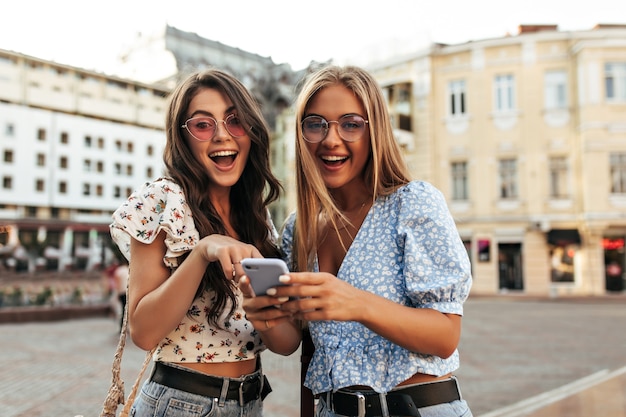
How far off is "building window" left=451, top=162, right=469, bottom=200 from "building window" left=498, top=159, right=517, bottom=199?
162 centimetres

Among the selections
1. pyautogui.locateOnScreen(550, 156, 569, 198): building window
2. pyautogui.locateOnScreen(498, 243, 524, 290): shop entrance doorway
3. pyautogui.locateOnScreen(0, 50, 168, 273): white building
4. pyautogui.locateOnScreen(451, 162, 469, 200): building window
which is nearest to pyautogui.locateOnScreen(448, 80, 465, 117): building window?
pyautogui.locateOnScreen(451, 162, 469, 200): building window

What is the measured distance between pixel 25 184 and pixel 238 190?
55078 millimetres

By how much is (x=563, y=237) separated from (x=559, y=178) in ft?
Answer: 8.95

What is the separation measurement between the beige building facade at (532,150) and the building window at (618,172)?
0.05m

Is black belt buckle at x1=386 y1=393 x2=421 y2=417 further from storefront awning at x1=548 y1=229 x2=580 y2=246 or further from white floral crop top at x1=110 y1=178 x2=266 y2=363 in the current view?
storefront awning at x1=548 y1=229 x2=580 y2=246

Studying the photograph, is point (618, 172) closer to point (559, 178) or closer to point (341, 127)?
point (559, 178)

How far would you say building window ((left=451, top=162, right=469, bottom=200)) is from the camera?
26609mm

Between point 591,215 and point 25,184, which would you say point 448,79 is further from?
point 25,184

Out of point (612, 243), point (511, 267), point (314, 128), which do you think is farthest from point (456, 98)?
point (314, 128)

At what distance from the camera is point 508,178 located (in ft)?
84.8

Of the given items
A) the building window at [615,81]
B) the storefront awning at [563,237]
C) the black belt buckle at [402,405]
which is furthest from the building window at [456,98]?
the black belt buckle at [402,405]

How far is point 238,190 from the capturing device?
7.45ft

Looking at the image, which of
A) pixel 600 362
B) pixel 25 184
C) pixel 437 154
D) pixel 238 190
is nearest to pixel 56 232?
pixel 25 184

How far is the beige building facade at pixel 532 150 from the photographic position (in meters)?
24.3
